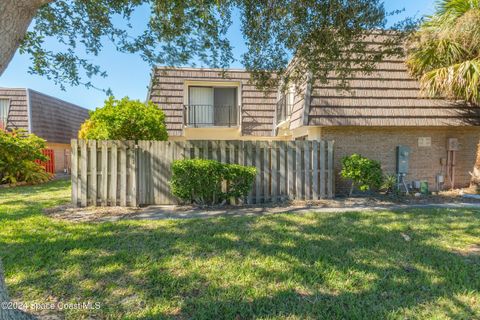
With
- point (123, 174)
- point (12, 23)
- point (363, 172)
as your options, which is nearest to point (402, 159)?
point (363, 172)

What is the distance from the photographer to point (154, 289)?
3262 millimetres

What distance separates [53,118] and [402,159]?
77.9ft

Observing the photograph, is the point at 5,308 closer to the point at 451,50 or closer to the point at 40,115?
the point at 451,50

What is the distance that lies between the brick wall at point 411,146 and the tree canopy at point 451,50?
1426 millimetres

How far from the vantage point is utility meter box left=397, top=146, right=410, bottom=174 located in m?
9.78

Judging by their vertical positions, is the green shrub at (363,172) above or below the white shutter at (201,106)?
below

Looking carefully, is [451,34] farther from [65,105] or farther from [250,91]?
[65,105]

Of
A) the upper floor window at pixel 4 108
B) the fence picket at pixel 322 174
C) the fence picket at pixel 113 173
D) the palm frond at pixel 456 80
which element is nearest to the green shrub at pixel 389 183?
the fence picket at pixel 322 174

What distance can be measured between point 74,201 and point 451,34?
39.5 feet

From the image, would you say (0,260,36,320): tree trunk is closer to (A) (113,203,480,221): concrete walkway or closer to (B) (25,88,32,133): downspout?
(A) (113,203,480,221): concrete walkway

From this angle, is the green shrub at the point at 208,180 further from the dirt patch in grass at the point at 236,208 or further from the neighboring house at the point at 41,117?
the neighboring house at the point at 41,117

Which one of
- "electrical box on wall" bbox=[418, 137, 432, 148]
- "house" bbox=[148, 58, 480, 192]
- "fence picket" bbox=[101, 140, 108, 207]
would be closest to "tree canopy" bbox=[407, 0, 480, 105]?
"house" bbox=[148, 58, 480, 192]

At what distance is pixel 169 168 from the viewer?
8109 mm

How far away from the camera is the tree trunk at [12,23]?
2.18 metres
